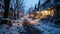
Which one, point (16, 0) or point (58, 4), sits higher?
point (16, 0)

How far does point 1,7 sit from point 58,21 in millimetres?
34879

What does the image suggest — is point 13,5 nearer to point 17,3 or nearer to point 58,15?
point 17,3

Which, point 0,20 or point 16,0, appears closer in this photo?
point 0,20

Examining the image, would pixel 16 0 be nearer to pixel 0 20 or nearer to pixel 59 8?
pixel 59 8

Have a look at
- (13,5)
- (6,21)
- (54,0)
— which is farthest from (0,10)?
(6,21)

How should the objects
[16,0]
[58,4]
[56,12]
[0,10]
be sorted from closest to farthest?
[58,4]
[56,12]
[16,0]
[0,10]

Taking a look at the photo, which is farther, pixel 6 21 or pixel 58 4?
pixel 58 4

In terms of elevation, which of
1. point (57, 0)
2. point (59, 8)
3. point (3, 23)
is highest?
point (57, 0)

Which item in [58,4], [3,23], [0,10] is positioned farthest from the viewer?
[0,10]

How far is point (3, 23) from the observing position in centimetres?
1639

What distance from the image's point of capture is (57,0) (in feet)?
82.6

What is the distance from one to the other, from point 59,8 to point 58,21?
5473mm

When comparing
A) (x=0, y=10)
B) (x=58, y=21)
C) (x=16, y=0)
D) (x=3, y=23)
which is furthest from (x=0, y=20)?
(x=0, y=10)

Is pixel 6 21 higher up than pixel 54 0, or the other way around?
pixel 54 0
